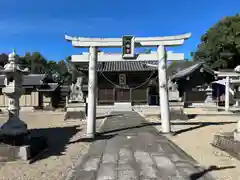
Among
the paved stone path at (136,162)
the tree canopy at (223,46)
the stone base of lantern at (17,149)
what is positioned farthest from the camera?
the tree canopy at (223,46)

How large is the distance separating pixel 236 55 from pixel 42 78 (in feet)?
86.7

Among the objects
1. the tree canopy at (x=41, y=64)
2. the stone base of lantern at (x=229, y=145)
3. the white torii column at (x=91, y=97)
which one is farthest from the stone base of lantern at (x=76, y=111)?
the tree canopy at (x=41, y=64)

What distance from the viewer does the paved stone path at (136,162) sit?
5.47 meters

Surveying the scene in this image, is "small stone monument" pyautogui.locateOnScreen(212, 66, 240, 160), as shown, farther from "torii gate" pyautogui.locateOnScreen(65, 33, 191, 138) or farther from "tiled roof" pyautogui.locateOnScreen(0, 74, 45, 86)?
"tiled roof" pyautogui.locateOnScreen(0, 74, 45, 86)

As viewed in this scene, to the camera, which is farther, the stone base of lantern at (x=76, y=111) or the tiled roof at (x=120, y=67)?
the tiled roof at (x=120, y=67)

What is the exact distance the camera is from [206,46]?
42531mm

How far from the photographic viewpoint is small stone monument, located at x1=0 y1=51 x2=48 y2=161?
670cm

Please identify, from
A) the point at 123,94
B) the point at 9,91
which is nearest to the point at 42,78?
the point at 123,94

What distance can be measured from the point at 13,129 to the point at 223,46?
122 ft

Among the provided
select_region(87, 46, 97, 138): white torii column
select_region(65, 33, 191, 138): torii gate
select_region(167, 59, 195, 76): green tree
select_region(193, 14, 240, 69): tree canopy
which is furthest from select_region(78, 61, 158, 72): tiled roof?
select_region(87, 46, 97, 138): white torii column

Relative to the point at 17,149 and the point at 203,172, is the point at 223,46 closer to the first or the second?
the point at 203,172

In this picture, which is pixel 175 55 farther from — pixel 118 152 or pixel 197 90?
pixel 197 90

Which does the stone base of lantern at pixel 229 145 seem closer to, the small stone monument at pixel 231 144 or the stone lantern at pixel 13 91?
the small stone monument at pixel 231 144

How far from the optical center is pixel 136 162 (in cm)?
652
